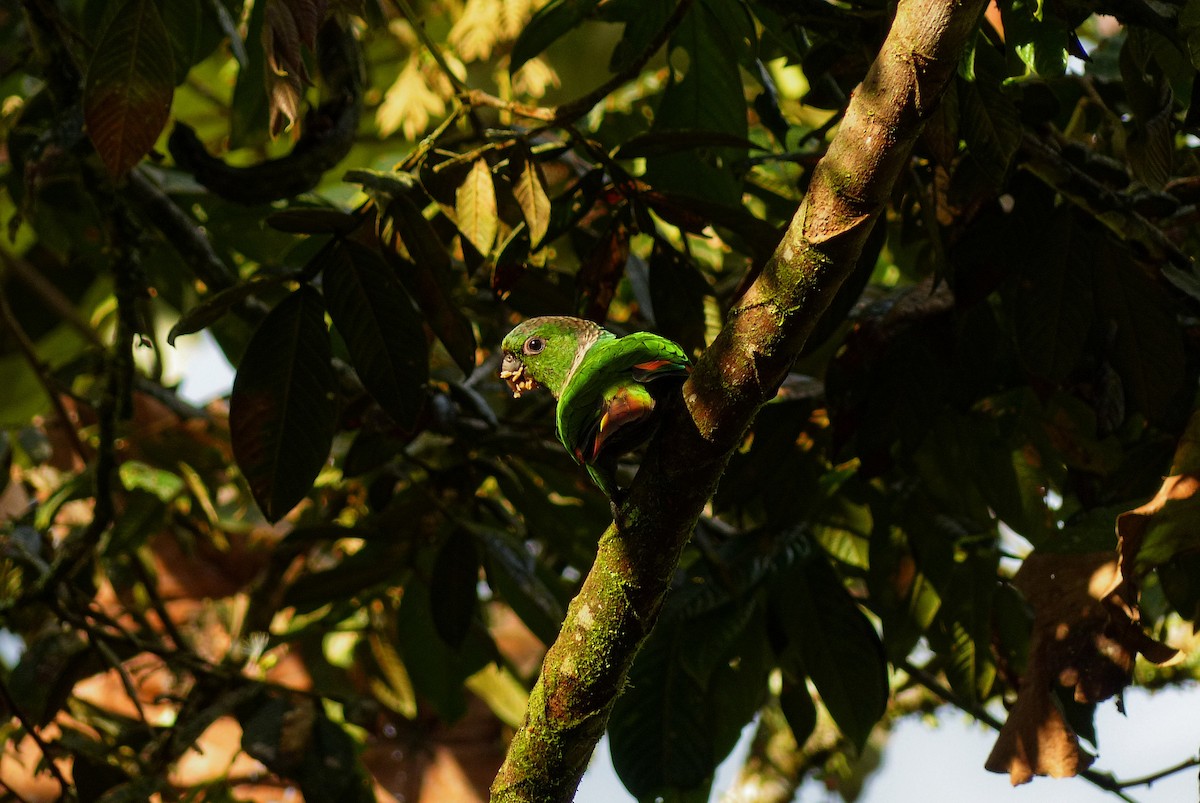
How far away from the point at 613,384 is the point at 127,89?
89cm

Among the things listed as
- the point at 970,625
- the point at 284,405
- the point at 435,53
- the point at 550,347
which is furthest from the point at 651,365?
the point at 970,625

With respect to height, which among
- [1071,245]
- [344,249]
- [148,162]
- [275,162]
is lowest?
[1071,245]

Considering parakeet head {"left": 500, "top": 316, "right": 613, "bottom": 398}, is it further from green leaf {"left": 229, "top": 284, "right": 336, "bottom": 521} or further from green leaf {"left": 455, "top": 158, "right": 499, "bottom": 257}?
green leaf {"left": 229, "top": 284, "right": 336, "bottom": 521}

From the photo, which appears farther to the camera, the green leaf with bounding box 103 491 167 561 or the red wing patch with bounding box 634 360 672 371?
the green leaf with bounding box 103 491 167 561

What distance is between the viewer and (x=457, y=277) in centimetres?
229

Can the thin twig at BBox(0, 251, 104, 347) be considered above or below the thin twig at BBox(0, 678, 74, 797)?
above

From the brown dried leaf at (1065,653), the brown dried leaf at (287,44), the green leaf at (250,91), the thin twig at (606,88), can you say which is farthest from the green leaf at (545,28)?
the brown dried leaf at (1065,653)

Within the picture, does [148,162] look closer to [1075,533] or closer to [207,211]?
[207,211]

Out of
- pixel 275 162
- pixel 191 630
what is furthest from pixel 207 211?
pixel 191 630

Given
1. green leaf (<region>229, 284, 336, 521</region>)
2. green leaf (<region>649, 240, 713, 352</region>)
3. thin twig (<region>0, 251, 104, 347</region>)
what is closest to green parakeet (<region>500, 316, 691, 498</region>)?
green leaf (<region>229, 284, 336, 521</region>)

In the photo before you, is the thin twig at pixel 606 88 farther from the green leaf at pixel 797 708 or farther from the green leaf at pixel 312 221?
the green leaf at pixel 797 708

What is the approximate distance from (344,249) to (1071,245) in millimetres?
1186

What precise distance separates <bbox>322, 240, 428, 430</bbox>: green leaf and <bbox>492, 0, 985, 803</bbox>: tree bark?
65cm

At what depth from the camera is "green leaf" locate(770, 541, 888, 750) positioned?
210cm
